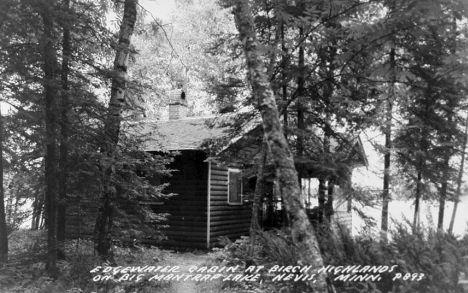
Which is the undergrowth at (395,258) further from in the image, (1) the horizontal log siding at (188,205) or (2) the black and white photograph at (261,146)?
(1) the horizontal log siding at (188,205)

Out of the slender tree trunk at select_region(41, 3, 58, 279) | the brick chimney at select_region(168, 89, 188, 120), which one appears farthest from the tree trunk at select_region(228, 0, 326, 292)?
the brick chimney at select_region(168, 89, 188, 120)

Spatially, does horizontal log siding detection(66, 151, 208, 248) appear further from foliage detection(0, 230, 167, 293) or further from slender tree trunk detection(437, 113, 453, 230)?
slender tree trunk detection(437, 113, 453, 230)

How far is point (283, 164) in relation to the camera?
4.48 m

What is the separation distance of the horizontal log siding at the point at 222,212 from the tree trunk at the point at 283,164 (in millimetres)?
8024

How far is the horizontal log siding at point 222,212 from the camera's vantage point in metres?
A: 12.9

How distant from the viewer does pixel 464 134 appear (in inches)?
426

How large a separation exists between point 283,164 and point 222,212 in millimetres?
9139

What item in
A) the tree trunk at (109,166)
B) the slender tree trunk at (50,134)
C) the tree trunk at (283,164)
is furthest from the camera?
the tree trunk at (109,166)

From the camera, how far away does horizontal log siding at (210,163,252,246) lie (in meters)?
12.9

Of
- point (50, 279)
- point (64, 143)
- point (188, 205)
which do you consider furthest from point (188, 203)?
point (50, 279)

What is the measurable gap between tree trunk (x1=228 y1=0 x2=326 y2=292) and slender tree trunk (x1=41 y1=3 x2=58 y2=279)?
146 inches

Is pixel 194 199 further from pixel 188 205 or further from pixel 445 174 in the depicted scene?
pixel 445 174

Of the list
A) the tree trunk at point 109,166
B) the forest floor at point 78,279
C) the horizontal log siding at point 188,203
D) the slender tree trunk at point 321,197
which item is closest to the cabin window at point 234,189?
the horizontal log siding at point 188,203

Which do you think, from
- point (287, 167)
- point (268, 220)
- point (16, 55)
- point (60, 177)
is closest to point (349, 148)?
point (268, 220)
